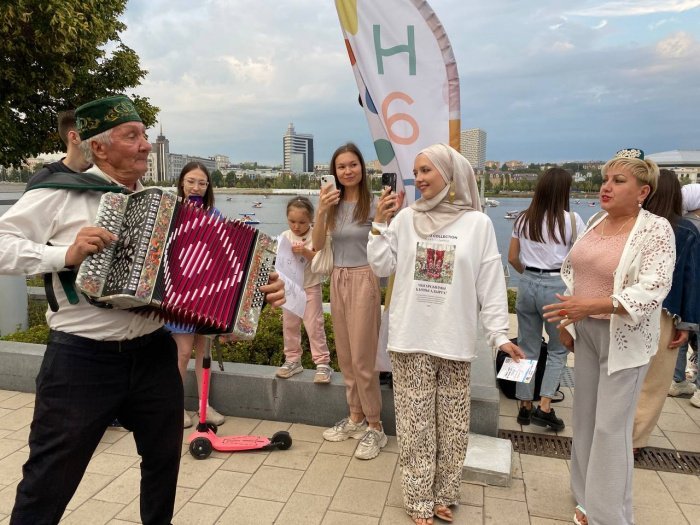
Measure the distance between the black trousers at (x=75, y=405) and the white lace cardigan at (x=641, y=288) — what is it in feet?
7.37

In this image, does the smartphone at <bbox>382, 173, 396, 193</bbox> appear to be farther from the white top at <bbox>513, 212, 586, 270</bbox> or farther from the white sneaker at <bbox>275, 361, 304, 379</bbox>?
the white sneaker at <bbox>275, 361, 304, 379</bbox>

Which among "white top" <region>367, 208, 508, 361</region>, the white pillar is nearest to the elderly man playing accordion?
"white top" <region>367, 208, 508, 361</region>

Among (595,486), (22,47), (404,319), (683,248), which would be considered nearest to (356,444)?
(404,319)

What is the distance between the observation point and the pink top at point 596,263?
2.59m

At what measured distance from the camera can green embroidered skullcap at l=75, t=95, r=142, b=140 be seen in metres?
2.04

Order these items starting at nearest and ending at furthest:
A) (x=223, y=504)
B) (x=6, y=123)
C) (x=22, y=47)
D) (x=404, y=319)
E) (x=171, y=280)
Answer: (x=171, y=280)
(x=404, y=319)
(x=223, y=504)
(x=22, y=47)
(x=6, y=123)

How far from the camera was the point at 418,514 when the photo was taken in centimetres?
286

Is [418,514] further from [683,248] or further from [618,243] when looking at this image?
[683,248]

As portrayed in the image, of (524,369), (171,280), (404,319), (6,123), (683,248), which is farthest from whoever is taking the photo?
(6,123)

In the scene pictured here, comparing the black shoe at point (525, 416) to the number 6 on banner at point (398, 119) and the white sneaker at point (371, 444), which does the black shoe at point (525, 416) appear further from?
the number 6 on banner at point (398, 119)

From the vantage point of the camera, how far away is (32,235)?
1963mm

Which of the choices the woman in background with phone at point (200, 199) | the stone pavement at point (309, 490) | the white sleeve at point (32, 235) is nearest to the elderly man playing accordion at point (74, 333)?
the white sleeve at point (32, 235)

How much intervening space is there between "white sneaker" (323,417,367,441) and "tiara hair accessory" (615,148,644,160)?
2.54 metres

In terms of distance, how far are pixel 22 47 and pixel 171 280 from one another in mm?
5784
